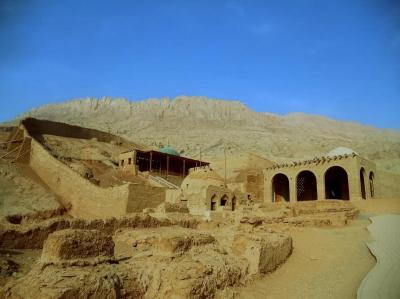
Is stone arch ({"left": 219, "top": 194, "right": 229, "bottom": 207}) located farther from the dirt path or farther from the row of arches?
the dirt path

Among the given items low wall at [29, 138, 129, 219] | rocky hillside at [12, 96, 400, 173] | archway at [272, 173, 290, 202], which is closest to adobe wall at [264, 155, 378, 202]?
archway at [272, 173, 290, 202]

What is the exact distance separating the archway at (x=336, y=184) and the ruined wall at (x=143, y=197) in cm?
1642

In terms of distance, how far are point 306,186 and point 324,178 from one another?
440cm

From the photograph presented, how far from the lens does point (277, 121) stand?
102625 millimetres

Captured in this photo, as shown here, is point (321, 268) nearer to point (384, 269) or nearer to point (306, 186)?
point (384, 269)

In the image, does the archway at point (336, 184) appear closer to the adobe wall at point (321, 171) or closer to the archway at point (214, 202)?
the adobe wall at point (321, 171)

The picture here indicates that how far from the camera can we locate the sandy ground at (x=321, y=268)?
25.2ft

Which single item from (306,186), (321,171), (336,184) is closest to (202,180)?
(321,171)

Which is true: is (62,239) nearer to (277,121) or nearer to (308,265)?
(308,265)

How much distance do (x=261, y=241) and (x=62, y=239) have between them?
5143 millimetres

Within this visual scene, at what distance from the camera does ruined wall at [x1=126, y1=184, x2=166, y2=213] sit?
66.1ft

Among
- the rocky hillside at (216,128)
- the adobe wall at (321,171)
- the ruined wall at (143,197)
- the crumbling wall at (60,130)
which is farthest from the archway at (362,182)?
the crumbling wall at (60,130)

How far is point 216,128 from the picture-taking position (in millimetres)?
85875

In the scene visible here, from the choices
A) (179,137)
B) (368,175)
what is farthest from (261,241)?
(179,137)
